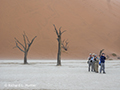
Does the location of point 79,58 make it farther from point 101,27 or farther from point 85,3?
→ point 85,3

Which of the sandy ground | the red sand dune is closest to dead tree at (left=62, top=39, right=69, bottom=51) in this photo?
the red sand dune

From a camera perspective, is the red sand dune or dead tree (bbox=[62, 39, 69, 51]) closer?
the red sand dune

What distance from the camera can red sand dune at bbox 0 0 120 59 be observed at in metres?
38.8

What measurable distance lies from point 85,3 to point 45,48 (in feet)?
77.6

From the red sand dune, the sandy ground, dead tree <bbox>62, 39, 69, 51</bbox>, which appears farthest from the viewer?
dead tree <bbox>62, 39, 69, 51</bbox>

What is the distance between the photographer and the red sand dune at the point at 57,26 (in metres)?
38.8

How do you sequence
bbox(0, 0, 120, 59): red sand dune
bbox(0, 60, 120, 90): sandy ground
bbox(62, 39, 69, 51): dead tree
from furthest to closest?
bbox(62, 39, 69, 51): dead tree, bbox(0, 0, 120, 59): red sand dune, bbox(0, 60, 120, 90): sandy ground

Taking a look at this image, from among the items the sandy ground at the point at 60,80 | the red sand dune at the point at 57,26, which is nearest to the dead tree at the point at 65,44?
the red sand dune at the point at 57,26

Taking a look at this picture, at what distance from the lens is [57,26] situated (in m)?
45.0

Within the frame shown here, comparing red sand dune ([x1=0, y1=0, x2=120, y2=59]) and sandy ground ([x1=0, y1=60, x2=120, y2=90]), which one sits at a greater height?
red sand dune ([x1=0, y1=0, x2=120, y2=59])

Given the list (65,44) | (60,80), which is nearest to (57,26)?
(65,44)

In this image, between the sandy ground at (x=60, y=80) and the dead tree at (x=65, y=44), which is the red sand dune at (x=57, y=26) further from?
the sandy ground at (x=60, y=80)

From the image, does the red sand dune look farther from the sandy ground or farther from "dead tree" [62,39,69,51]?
the sandy ground

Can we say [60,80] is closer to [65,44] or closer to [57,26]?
[65,44]
